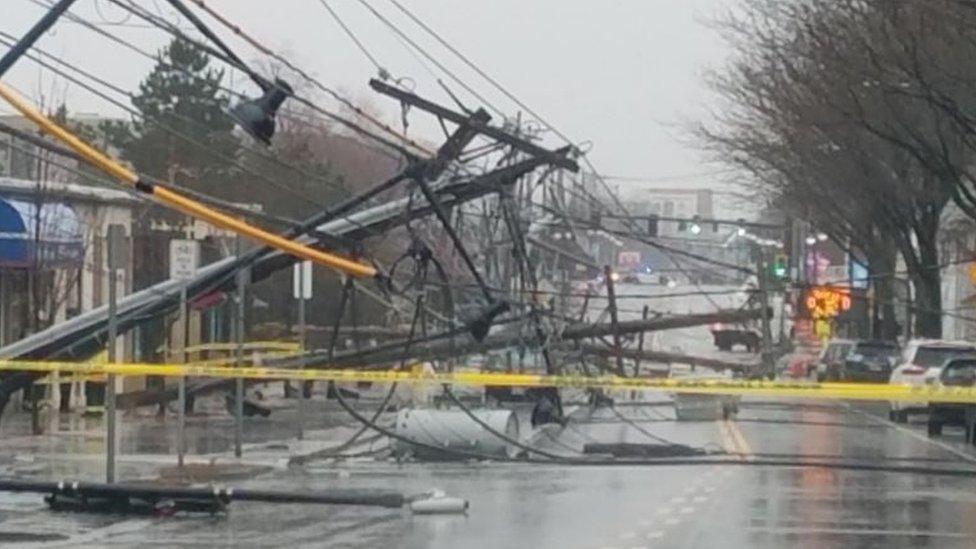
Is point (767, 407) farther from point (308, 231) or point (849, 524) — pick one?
point (849, 524)

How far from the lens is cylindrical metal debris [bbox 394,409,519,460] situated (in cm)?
2917

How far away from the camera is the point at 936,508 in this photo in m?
22.6

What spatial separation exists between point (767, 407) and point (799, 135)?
7335 mm

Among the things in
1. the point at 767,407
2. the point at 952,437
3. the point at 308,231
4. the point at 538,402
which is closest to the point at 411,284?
the point at 308,231

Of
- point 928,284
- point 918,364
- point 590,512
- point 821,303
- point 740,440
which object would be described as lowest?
point 590,512

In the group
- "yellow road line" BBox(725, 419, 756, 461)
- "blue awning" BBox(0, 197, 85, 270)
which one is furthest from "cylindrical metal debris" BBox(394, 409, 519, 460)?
"blue awning" BBox(0, 197, 85, 270)

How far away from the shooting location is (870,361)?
57812 millimetres

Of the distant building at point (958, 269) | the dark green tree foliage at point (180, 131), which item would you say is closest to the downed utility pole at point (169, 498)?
the dark green tree foliage at point (180, 131)

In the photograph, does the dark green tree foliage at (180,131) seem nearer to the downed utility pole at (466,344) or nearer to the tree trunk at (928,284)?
the tree trunk at (928,284)

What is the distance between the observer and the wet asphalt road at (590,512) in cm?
1884

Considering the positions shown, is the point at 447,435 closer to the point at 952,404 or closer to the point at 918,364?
the point at 952,404

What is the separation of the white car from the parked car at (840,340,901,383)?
874 cm

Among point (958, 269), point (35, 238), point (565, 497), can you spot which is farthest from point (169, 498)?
point (958, 269)

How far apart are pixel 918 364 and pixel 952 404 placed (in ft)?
24.3
